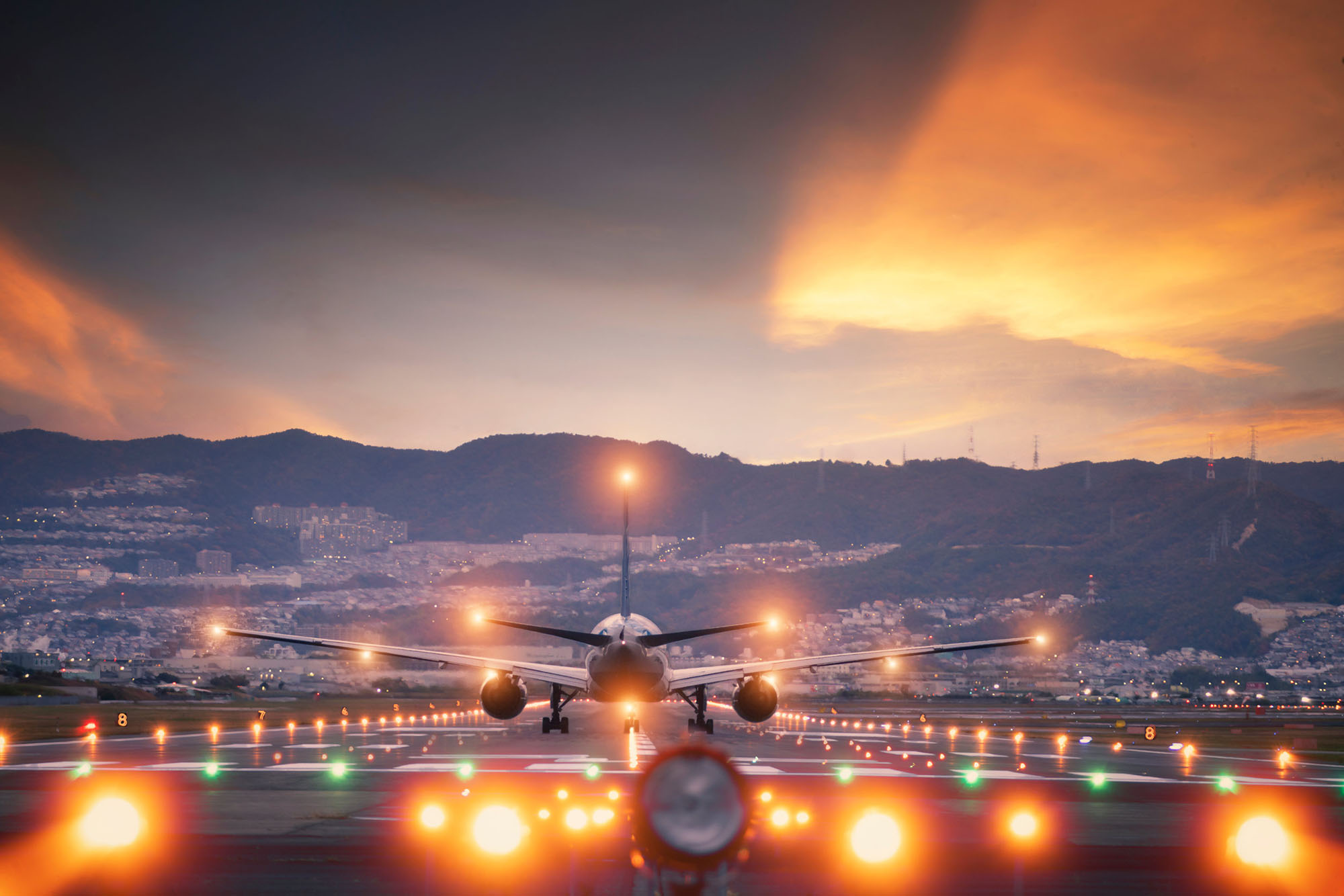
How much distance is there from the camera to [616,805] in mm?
19781

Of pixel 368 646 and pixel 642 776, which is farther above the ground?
pixel 368 646

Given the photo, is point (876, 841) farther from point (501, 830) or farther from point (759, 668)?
point (759, 668)

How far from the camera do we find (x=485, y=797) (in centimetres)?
2186

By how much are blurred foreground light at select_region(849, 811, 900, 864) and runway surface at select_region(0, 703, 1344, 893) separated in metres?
0.24

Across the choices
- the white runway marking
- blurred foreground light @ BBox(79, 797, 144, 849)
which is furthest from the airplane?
blurred foreground light @ BBox(79, 797, 144, 849)

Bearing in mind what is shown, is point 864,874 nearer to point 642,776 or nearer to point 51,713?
point 642,776

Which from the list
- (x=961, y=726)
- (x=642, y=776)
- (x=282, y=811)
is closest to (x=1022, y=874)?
(x=642, y=776)

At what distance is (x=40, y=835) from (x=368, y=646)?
25.5m

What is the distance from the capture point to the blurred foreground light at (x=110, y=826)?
14.0 metres

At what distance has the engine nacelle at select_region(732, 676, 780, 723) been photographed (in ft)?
138

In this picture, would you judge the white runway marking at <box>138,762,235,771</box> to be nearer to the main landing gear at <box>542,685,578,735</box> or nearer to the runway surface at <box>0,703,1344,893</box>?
the runway surface at <box>0,703,1344,893</box>

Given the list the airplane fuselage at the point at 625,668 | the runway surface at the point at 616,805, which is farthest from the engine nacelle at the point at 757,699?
the airplane fuselage at the point at 625,668

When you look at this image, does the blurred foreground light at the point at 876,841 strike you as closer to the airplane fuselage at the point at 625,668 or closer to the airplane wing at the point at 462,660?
the airplane wing at the point at 462,660

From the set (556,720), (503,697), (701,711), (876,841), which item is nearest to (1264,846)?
(876,841)
